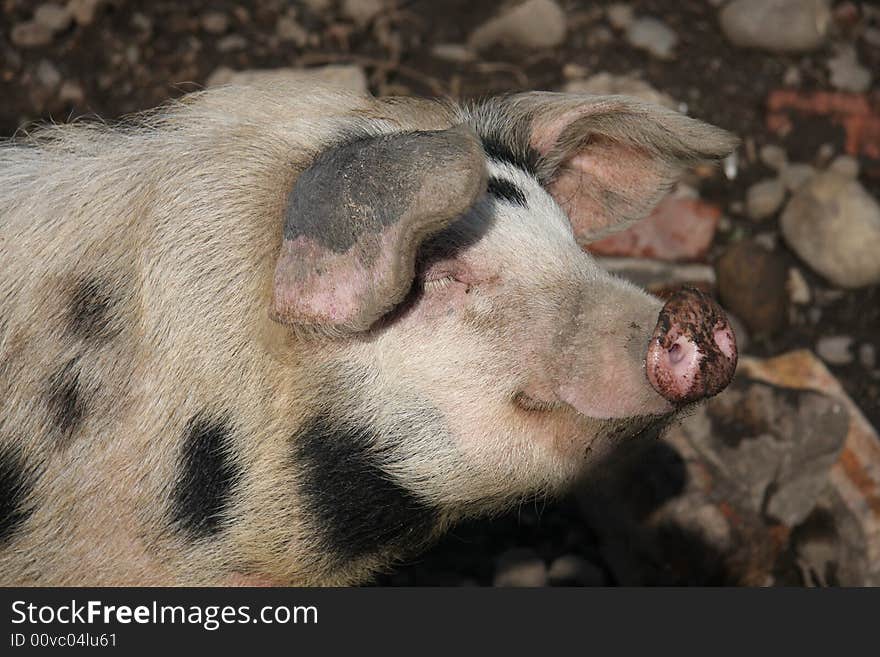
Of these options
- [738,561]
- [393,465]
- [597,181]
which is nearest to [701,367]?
[393,465]

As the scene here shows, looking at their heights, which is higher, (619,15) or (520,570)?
(619,15)

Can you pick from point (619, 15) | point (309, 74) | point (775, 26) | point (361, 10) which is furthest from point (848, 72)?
point (309, 74)

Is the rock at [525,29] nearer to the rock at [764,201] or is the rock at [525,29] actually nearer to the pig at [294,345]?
the rock at [764,201]

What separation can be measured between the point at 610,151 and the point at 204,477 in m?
0.93

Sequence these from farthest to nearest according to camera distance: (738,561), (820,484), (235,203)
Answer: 1. (820,484)
2. (738,561)
3. (235,203)

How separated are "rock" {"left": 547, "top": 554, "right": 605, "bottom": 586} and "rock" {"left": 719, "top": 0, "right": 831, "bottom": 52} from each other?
6.04 ft

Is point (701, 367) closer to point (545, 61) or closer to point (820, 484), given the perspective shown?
point (820, 484)

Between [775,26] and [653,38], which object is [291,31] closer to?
[653,38]

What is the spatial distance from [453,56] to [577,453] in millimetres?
2149

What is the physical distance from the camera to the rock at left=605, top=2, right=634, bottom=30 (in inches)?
141

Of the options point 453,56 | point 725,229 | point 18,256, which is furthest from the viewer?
point 453,56

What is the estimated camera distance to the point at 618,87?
336cm

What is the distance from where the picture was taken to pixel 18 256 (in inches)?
68.3

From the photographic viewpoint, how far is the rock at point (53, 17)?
337 centimetres
